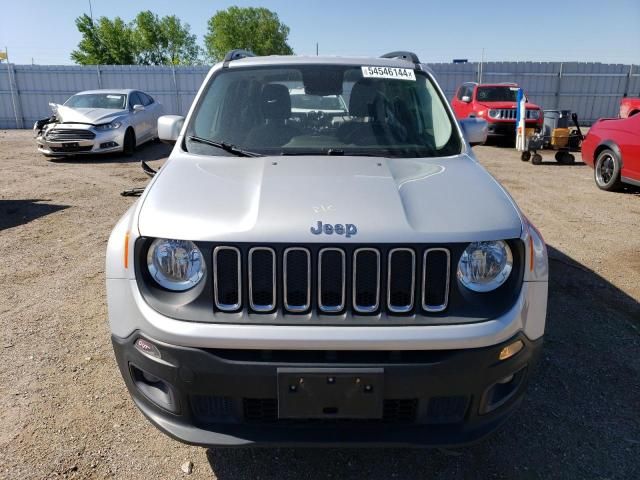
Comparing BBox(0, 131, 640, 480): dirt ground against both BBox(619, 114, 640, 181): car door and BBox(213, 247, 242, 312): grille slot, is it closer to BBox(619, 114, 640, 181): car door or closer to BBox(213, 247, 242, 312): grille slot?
BBox(213, 247, 242, 312): grille slot

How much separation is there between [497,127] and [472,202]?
46.2 ft

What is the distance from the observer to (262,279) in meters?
1.99

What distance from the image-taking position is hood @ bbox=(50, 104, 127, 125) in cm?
1195

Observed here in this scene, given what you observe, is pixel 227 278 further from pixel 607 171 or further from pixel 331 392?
pixel 607 171

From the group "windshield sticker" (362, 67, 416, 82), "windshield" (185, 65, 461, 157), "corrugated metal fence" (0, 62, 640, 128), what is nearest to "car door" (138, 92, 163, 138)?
"corrugated metal fence" (0, 62, 640, 128)

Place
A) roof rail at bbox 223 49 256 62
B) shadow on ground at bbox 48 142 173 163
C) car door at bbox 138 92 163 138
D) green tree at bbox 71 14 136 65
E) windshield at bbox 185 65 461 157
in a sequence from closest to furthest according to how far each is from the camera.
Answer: windshield at bbox 185 65 461 157 < roof rail at bbox 223 49 256 62 < shadow on ground at bbox 48 142 173 163 < car door at bbox 138 92 163 138 < green tree at bbox 71 14 136 65

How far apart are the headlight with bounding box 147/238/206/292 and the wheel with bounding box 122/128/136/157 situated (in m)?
11.3

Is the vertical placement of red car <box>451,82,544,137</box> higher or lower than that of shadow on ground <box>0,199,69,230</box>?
higher

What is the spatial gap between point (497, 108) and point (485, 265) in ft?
47.2

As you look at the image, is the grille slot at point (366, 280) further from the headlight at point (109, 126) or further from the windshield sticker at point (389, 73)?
the headlight at point (109, 126)

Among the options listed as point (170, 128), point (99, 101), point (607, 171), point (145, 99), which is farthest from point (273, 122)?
point (145, 99)

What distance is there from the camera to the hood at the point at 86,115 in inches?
470

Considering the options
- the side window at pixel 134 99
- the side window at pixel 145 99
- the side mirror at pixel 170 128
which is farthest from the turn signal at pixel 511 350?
the side window at pixel 145 99

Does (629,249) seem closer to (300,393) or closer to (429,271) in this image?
(429,271)
